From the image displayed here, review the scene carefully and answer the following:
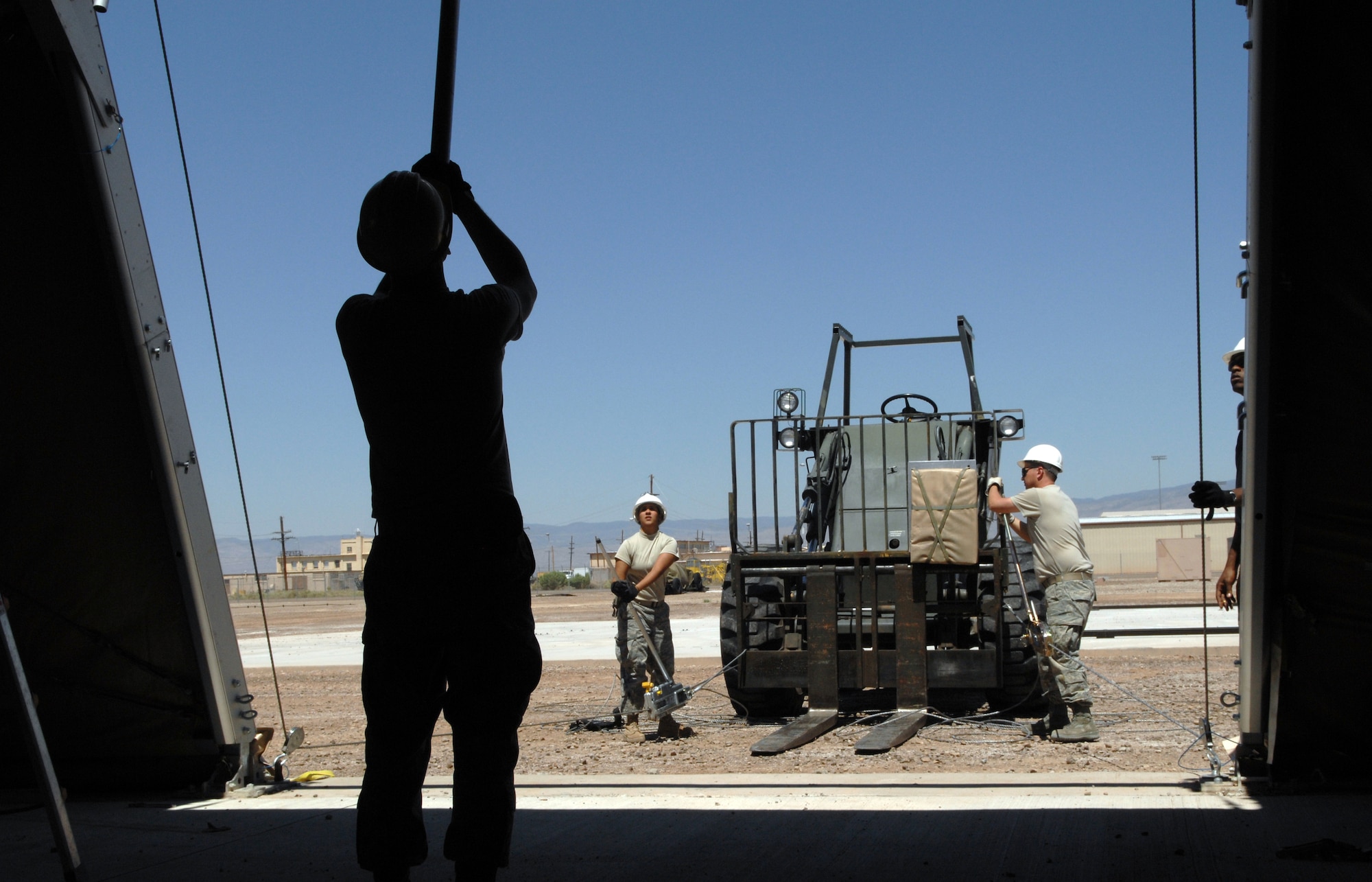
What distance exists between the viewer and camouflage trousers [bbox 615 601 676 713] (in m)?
8.95

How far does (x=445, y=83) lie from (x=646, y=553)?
6.38 meters

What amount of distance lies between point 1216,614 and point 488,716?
67.5 ft

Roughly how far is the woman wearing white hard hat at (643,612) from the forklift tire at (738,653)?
50cm

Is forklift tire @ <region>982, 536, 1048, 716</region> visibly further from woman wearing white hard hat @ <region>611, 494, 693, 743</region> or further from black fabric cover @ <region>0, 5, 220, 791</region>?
black fabric cover @ <region>0, 5, 220, 791</region>

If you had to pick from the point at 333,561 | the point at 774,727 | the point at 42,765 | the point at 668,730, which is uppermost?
the point at 42,765

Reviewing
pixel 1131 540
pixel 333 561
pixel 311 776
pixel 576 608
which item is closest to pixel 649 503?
pixel 311 776

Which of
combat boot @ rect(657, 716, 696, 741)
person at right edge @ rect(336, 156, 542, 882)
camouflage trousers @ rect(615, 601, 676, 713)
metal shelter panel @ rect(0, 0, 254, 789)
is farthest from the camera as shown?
camouflage trousers @ rect(615, 601, 676, 713)

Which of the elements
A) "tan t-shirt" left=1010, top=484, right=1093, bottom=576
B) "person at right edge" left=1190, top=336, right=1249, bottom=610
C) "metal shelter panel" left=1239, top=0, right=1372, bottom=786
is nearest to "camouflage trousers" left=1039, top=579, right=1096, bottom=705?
"tan t-shirt" left=1010, top=484, right=1093, bottom=576

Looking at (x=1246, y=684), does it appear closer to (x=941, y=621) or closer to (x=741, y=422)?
(x=941, y=621)

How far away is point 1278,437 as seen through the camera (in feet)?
14.3

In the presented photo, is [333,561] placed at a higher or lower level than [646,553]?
lower

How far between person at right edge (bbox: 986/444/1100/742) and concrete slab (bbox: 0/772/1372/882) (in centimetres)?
248

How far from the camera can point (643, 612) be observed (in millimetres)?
8984

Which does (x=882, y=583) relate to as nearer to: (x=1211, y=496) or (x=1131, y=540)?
(x=1211, y=496)
